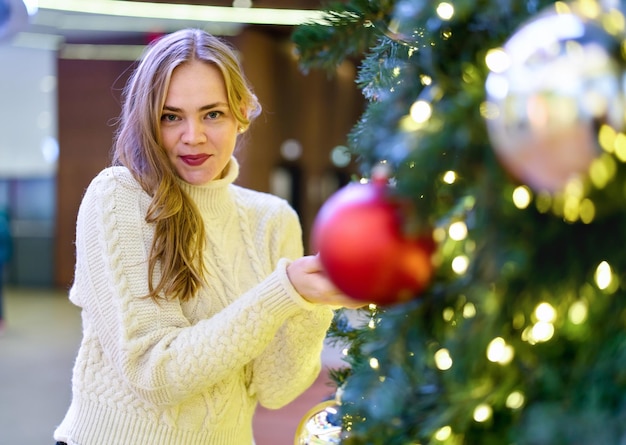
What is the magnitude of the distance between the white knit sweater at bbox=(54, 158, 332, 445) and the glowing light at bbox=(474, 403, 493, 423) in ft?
1.68

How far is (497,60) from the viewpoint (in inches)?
24.6

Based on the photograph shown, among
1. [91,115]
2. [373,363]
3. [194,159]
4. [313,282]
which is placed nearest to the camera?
[373,363]

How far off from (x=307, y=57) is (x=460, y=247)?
1.95 ft

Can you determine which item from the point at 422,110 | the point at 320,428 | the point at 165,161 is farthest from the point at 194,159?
the point at 422,110

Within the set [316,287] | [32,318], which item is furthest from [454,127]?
[32,318]

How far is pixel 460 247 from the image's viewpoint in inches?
26.4

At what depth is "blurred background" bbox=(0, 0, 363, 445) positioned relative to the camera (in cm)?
927

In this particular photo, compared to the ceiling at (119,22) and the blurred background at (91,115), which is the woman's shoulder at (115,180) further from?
the blurred background at (91,115)

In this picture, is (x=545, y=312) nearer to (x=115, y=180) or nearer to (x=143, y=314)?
(x=143, y=314)

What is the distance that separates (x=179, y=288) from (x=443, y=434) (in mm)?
756

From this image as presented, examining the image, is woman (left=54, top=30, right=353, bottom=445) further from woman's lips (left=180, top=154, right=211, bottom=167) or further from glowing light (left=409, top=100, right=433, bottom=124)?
glowing light (left=409, top=100, right=433, bottom=124)

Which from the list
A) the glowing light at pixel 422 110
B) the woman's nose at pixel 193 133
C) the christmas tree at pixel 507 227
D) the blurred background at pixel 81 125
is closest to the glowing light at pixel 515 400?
the christmas tree at pixel 507 227

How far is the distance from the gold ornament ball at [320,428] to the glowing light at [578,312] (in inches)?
27.1

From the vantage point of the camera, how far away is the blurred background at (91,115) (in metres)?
9.27
